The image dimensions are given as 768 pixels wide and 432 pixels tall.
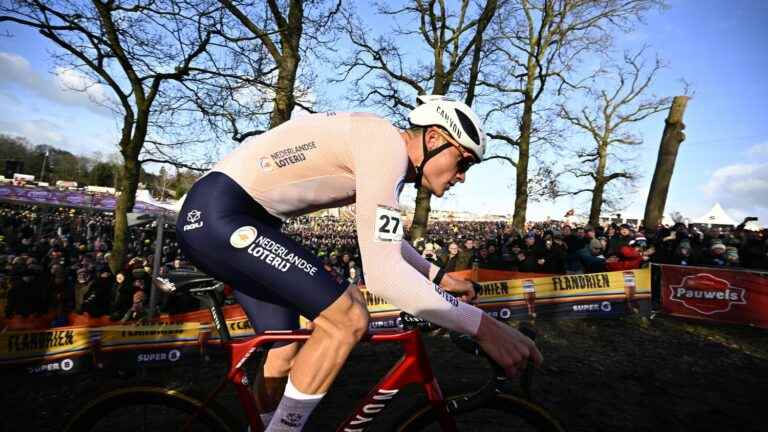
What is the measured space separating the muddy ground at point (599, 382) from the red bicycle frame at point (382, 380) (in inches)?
5.8

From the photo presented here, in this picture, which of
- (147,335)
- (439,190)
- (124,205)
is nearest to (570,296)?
(147,335)

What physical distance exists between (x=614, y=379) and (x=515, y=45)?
56.6 feet

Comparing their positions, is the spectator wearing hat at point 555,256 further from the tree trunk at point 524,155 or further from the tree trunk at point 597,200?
the tree trunk at point 597,200

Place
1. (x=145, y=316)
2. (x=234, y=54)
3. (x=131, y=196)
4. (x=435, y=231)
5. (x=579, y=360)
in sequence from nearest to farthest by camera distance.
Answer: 1. (x=579, y=360)
2. (x=145, y=316)
3. (x=234, y=54)
4. (x=131, y=196)
5. (x=435, y=231)

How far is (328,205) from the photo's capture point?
7.41 feet

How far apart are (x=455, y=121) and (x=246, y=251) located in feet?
3.61

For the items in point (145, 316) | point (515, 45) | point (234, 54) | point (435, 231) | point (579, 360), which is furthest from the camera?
point (435, 231)

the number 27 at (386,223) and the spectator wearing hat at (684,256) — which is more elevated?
the number 27 at (386,223)

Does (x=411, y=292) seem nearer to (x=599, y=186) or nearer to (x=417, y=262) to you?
(x=417, y=262)

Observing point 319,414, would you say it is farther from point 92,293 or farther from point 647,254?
point 647,254

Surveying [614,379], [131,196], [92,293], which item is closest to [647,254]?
[614,379]

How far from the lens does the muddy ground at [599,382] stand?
420cm

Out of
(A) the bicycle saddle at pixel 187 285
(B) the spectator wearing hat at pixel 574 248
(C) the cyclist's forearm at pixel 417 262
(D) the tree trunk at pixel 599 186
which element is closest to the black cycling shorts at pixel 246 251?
(A) the bicycle saddle at pixel 187 285

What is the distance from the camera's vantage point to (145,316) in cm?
874
